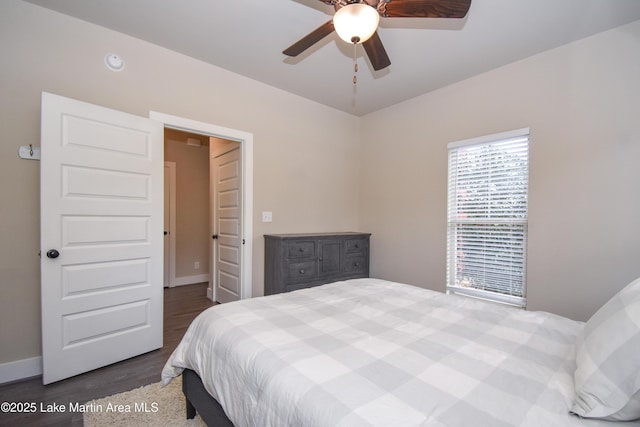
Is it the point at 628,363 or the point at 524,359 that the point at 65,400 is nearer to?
the point at 524,359

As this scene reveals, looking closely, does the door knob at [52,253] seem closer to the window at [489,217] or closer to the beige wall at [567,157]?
the beige wall at [567,157]

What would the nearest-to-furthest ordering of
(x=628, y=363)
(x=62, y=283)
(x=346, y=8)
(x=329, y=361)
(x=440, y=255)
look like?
(x=628, y=363) < (x=329, y=361) < (x=346, y=8) < (x=62, y=283) < (x=440, y=255)

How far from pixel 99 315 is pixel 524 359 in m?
2.80

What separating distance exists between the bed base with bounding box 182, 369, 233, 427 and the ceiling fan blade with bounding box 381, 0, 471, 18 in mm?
2219

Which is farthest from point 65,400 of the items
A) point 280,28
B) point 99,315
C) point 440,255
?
point 440,255

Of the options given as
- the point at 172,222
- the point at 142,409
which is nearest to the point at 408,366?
the point at 142,409

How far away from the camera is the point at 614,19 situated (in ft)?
6.89

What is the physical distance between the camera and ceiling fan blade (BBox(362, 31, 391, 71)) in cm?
175

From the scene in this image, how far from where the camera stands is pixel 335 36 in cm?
242

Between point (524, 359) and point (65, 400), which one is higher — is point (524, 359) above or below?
above

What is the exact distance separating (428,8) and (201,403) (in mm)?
2389

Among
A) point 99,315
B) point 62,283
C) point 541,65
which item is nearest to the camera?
point 62,283

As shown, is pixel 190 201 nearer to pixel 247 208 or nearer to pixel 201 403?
pixel 247 208

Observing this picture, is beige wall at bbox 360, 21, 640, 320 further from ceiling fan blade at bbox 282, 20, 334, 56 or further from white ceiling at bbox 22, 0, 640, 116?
ceiling fan blade at bbox 282, 20, 334, 56
